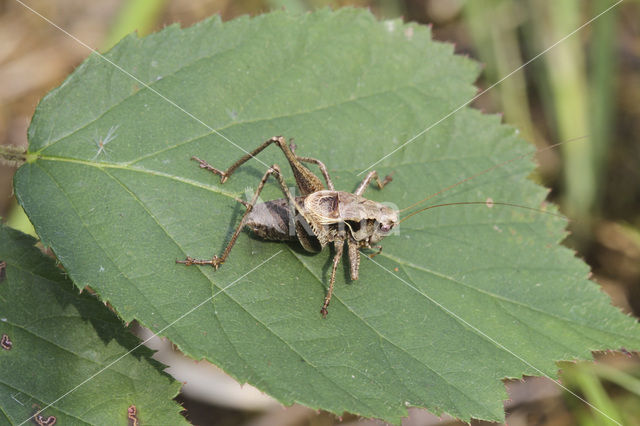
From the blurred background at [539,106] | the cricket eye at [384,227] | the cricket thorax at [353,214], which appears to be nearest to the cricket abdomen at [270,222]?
the cricket thorax at [353,214]

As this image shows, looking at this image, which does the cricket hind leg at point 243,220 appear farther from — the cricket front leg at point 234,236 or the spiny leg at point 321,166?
the spiny leg at point 321,166

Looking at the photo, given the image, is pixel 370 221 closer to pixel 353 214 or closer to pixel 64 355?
Answer: pixel 353 214

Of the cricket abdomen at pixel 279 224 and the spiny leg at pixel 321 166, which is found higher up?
the spiny leg at pixel 321 166

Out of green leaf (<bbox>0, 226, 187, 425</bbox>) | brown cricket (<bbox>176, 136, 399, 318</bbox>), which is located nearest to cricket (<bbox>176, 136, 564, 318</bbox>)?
brown cricket (<bbox>176, 136, 399, 318</bbox>)

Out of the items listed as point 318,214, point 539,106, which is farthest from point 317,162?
point 539,106

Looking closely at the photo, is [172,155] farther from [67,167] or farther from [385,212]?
[385,212]

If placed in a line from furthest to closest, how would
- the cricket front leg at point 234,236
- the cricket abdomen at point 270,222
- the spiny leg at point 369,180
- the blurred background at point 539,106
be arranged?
the blurred background at point 539,106 → the spiny leg at point 369,180 → the cricket abdomen at point 270,222 → the cricket front leg at point 234,236

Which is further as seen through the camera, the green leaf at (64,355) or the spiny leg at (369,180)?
the spiny leg at (369,180)

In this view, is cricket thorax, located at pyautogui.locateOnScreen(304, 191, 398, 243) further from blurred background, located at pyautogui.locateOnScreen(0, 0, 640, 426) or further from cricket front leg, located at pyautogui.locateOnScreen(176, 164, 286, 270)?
blurred background, located at pyautogui.locateOnScreen(0, 0, 640, 426)

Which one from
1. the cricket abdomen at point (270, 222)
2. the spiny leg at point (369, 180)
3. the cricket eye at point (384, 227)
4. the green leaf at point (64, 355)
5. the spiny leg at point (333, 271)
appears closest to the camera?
the green leaf at point (64, 355)
